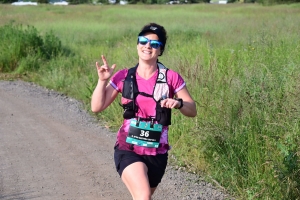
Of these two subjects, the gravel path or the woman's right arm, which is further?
the gravel path

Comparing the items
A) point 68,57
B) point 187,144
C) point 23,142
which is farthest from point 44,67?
point 187,144

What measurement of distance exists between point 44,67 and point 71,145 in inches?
270

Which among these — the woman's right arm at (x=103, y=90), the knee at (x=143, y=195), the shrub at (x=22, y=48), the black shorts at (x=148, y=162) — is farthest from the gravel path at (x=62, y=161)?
the shrub at (x=22, y=48)

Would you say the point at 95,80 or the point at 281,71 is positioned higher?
the point at 281,71

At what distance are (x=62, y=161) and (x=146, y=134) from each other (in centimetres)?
293

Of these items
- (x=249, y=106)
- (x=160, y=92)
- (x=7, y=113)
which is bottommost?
(x=7, y=113)

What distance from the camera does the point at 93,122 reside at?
28.5 ft

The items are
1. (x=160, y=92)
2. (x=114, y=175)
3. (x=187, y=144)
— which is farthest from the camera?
(x=187, y=144)

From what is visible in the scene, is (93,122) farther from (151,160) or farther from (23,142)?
(151,160)

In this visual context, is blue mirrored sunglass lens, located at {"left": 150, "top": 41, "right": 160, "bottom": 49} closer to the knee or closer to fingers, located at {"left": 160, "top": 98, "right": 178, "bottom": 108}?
fingers, located at {"left": 160, "top": 98, "right": 178, "bottom": 108}

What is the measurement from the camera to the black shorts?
12.4 ft

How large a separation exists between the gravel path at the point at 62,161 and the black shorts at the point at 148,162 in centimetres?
158

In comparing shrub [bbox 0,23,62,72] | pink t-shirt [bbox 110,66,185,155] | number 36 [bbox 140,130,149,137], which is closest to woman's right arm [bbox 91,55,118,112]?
pink t-shirt [bbox 110,66,185,155]

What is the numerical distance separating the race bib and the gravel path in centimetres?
166
